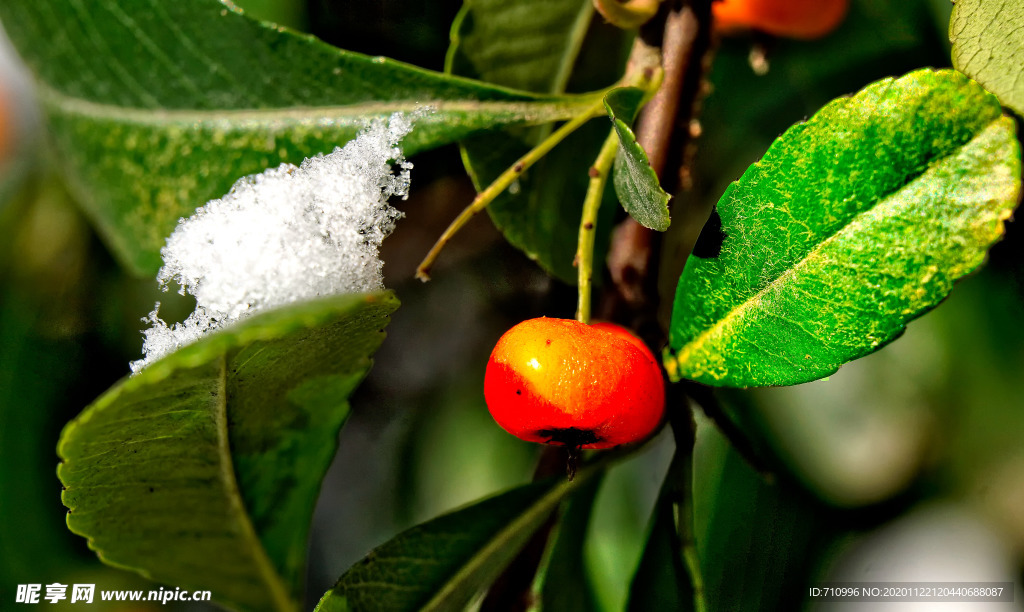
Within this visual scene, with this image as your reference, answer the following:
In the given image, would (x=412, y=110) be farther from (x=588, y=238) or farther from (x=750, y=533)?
(x=750, y=533)

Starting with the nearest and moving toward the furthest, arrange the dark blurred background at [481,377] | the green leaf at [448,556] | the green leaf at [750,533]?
the green leaf at [448,556] < the green leaf at [750,533] < the dark blurred background at [481,377]

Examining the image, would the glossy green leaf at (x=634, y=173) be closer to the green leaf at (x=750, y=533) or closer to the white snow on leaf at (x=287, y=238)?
the white snow on leaf at (x=287, y=238)

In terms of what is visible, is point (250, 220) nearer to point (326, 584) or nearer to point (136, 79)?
point (136, 79)

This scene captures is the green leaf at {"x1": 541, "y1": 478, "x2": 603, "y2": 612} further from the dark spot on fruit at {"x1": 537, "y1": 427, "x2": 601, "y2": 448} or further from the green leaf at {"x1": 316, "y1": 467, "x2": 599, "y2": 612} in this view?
the dark spot on fruit at {"x1": 537, "y1": 427, "x2": 601, "y2": 448}

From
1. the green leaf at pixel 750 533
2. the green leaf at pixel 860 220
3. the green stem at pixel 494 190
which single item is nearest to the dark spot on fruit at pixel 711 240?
the green leaf at pixel 860 220

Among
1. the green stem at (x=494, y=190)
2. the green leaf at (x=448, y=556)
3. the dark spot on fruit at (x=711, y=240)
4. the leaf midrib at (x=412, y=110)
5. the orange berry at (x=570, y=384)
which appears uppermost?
the leaf midrib at (x=412, y=110)

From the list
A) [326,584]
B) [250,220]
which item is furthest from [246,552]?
[326,584]
